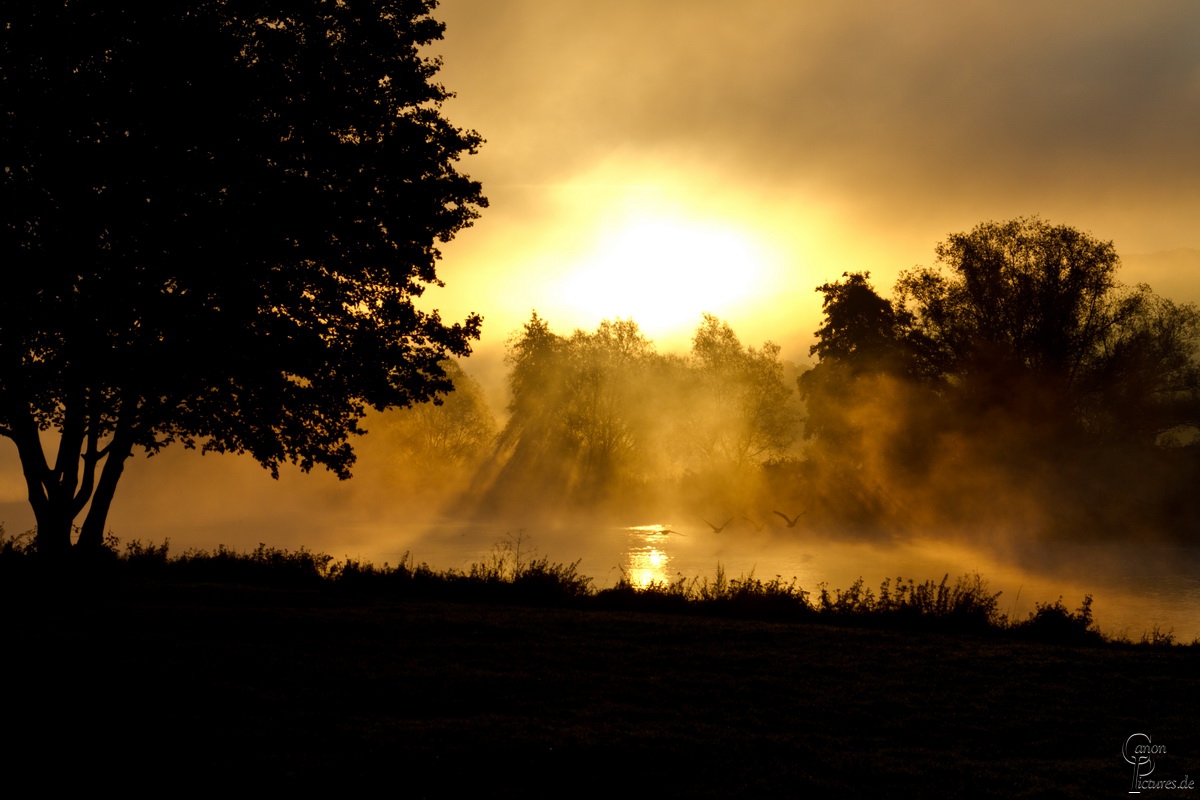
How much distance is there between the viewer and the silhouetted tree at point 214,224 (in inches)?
595

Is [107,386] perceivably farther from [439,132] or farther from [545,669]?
[545,669]

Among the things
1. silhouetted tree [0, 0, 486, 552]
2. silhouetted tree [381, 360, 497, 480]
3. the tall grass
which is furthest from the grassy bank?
silhouetted tree [381, 360, 497, 480]

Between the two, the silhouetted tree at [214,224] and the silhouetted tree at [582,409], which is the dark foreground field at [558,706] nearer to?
the silhouetted tree at [214,224]

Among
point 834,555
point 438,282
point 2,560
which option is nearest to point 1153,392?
point 834,555

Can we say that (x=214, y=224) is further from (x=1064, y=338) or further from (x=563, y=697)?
(x=1064, y=338)

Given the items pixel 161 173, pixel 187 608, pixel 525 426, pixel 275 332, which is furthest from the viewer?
pixel 525 426

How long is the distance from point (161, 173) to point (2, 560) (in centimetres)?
980

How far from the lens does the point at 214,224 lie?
622 inches

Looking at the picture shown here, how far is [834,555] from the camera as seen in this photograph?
4566 cm

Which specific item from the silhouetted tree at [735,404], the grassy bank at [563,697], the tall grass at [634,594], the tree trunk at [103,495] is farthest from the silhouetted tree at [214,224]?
the silhouetted tree at [735,404]

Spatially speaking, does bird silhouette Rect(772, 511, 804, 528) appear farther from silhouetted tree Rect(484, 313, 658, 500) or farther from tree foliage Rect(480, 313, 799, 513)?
silhouetted tree Rect(484, 313, 658, 500)

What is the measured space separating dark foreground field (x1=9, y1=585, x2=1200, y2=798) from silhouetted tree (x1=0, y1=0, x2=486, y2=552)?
4.56 metres

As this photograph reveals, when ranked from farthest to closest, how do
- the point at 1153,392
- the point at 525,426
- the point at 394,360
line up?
the point at 525,426, the point at 1153,392, the point at 394,360

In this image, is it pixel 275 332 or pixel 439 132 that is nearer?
pixel 275 332
